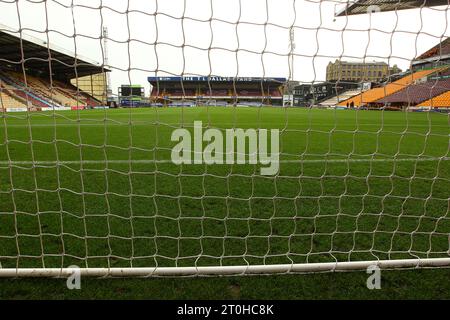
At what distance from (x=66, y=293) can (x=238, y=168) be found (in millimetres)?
2536

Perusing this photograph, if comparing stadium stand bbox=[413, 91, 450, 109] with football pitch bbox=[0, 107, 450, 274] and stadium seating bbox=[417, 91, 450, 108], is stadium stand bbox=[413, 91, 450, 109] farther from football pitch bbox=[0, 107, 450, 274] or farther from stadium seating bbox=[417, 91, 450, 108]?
football pitch bbox=[0, 107, 450, 274]

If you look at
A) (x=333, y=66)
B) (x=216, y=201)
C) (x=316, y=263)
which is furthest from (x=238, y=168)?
(x=316, y=263)

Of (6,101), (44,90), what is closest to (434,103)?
(44,90)

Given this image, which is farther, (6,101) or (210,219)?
(6,101)

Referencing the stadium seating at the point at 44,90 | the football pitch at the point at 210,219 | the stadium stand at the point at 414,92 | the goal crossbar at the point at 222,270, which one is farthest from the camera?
the stadium stand at the point at 414,92

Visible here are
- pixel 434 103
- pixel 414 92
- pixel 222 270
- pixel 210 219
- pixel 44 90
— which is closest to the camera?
pixel 222 270

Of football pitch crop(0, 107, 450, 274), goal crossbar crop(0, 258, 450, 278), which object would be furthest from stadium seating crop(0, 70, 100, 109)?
goal crossbar crop(0, 258, 450, 278)

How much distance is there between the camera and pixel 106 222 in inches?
84.9

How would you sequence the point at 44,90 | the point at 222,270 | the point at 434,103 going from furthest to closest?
the point at 434,103
the point at 44,90
the point at 222,270

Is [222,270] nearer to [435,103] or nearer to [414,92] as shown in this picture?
[414,92]

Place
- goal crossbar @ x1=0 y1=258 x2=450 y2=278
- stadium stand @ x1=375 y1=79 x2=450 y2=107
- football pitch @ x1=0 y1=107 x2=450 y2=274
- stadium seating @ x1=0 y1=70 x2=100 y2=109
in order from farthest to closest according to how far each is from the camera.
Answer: stadium stand @ x1=375 y1=79 x2=450 y2=107 → stadium seating @ x1=0 y1=70 x2=100 y2=109 → football pitch @ x1=0 y1=107 x2=450 y2=274 → goal crossbar @ x1=0 y1=258 x2=450 y2=278

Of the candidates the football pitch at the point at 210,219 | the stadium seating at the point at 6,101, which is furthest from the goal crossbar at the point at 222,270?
the stadium seating at the point at 6,101

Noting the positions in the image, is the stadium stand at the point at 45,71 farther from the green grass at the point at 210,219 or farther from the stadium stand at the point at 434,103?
the stadium stand at the point at 434,103

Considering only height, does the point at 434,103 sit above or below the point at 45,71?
below
